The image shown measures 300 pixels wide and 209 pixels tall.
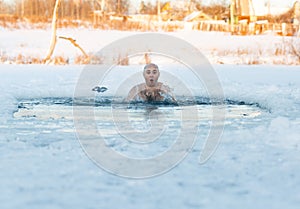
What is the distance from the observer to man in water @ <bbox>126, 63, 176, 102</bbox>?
8.84 meters

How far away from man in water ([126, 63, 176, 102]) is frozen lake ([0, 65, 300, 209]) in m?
0.83

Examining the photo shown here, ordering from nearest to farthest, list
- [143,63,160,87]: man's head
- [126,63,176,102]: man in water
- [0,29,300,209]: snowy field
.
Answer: [0,29,300,209]: snowy field → [126,63,176,102]: man in water → [143,63,160,87]: man's head

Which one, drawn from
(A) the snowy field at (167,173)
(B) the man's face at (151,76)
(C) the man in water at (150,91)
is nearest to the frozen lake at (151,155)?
(A) the snowy field at (167,173)

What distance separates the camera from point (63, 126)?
231 inches

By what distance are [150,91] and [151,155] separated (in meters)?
4.88

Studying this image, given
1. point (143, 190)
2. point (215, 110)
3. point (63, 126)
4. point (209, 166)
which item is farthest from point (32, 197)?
point (215, 110)

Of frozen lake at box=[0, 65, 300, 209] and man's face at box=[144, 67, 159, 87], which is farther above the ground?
man's face at box=[144, 67, 159, 87]

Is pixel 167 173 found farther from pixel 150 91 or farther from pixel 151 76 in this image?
pixel 151 76

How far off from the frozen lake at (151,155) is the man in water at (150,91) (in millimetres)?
834

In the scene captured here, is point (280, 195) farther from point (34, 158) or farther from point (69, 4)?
point (69, 4)

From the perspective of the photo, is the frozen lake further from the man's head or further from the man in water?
the man's head

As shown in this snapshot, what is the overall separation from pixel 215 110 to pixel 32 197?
16.3 ft

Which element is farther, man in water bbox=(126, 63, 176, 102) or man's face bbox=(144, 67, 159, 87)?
man's face bbox=(144, 67, 159, 87)


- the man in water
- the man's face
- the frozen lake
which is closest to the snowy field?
the frozen lake
